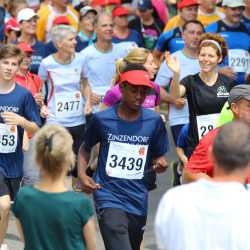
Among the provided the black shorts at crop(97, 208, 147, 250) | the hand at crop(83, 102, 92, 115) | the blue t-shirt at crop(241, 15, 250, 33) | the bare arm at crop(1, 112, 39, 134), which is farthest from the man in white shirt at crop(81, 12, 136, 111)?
the black shorts at crop(97, 208, 147, 250)

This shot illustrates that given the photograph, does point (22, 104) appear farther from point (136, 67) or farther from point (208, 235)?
point (208, 235)

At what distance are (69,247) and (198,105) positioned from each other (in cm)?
395

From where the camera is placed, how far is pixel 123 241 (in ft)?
23.9

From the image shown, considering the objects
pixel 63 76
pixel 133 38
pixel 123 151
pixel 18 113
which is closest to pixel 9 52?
pixel 18 113

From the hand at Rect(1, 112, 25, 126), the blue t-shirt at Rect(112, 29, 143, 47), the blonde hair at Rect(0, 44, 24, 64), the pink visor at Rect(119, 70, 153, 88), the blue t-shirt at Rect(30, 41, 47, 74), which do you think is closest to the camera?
the pink visor at Rect(119, 70, 153, 88)

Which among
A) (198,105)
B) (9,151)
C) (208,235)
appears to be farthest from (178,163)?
(208,235)

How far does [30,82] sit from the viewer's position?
35.2ft

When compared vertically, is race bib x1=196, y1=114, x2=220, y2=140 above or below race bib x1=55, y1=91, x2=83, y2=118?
above

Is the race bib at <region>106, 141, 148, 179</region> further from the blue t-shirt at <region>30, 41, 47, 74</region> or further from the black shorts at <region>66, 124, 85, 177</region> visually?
the blue t-shirt at <region>30, 41, 47, 74</region>

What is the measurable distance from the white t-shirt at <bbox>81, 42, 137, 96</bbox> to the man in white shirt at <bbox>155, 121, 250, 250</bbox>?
6.95 m

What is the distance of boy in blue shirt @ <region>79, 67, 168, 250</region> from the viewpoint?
24.5ft

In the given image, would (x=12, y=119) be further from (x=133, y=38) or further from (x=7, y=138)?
(x=133, y=38)

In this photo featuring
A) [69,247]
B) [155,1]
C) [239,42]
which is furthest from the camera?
[155,1]

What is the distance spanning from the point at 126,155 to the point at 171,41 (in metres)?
4.90
